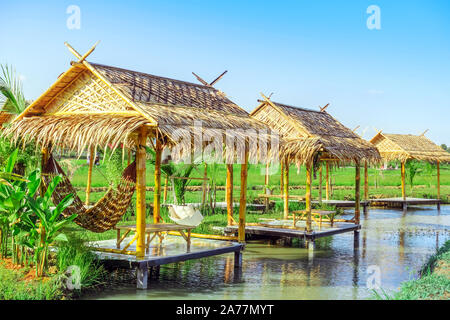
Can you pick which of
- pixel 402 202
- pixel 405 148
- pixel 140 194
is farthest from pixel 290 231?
pixel 405 148

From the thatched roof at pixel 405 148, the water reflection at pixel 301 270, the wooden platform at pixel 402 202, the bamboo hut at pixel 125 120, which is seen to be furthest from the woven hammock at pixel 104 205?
the thatched roof at pixel 405 148

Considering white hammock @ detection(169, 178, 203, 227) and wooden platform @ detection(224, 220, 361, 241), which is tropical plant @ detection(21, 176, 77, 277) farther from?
wooden platform @ detection(224, 220, 361, 241)

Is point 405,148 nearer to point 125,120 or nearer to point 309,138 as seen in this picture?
point 309,138

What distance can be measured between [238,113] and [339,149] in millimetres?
2814

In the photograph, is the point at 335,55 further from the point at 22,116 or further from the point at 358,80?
the point at 22,116

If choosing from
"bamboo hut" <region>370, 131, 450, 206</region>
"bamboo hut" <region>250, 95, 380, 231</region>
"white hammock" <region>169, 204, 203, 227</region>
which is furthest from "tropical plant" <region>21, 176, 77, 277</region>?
"bamboo hut" <region>370, 131, 450, 206</region>

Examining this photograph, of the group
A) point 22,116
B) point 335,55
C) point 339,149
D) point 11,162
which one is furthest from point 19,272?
point 335,55

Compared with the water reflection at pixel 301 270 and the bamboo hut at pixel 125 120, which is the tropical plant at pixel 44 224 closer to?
the bamboo hut at pixel 125 120

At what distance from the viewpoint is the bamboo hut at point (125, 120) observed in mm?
6164

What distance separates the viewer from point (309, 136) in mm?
10117

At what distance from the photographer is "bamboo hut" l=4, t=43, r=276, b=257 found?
6164 mm

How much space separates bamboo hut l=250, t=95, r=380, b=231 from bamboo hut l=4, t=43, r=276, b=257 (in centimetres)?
217

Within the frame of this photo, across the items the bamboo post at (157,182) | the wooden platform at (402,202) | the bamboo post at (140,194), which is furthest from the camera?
the wooden platform at (402,202)

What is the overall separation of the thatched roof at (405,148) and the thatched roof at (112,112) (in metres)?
12.6
